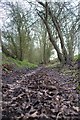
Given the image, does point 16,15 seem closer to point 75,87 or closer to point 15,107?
point 75,87

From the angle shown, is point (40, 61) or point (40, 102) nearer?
point (40, 102)

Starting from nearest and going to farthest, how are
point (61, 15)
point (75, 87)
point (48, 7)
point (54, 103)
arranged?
point (54, 103) < point (75, 87) < point (48, 7) < point (61, 15)

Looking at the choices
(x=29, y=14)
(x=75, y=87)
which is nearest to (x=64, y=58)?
(x=29, y=14)

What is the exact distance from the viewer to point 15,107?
3436 millimetres

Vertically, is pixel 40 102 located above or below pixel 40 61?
below

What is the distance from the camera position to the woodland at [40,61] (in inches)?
136

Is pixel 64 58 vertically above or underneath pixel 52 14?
underneath

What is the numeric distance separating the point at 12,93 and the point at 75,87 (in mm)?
1428

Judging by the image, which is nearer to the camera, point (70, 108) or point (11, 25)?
point (70, 108)

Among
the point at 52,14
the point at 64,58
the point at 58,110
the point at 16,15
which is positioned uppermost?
the point at 16,15

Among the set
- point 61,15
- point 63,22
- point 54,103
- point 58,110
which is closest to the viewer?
point 58,110

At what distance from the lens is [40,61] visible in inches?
868

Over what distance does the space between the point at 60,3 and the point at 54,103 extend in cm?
902

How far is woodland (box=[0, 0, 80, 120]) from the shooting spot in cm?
345
